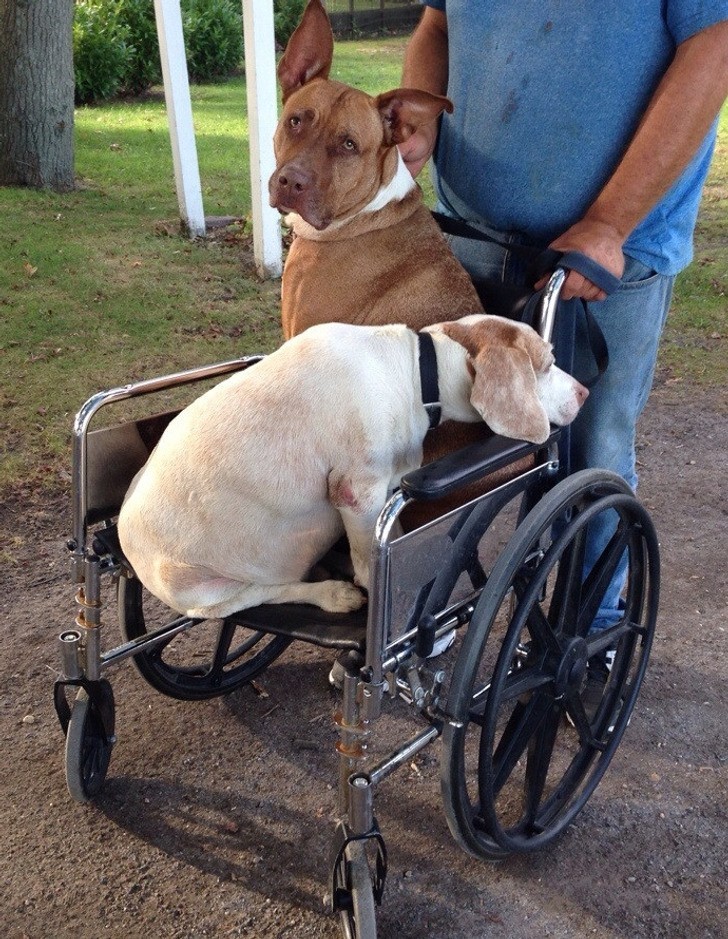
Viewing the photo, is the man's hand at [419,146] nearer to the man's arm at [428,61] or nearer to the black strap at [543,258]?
the man's arm at [428,61]

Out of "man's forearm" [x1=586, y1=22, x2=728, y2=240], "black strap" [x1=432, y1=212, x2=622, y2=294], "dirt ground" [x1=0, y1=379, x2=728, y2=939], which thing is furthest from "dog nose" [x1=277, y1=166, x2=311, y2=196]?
"dirt ground" [x1=0, y1=379, x2=728, y2=939]

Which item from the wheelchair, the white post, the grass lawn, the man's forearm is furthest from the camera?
the white post

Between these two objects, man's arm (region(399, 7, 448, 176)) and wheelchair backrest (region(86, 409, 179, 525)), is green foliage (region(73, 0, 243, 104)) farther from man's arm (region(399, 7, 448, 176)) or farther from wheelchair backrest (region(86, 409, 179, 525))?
wheelchair backrest (region(86, 409, 179, 525))

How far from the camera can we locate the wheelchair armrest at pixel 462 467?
207 centimetres

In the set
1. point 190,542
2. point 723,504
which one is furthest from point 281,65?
point 723,504

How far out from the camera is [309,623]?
238cm

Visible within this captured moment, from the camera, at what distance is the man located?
2.46m

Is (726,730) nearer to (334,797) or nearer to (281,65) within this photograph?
(334,797)

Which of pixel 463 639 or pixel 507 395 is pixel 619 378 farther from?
pixel 463 639

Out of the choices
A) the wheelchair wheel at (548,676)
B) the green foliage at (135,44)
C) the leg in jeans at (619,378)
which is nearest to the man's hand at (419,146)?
the leg in jeans at (619,378)

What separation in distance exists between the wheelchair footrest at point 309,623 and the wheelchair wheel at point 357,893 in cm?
46

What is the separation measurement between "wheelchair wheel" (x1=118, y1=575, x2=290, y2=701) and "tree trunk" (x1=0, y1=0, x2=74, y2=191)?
236 inches

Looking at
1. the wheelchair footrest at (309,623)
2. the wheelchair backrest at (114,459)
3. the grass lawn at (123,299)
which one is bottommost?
the grass lawn at (123,299)

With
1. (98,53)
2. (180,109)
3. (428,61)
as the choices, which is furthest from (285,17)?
(428,61)
